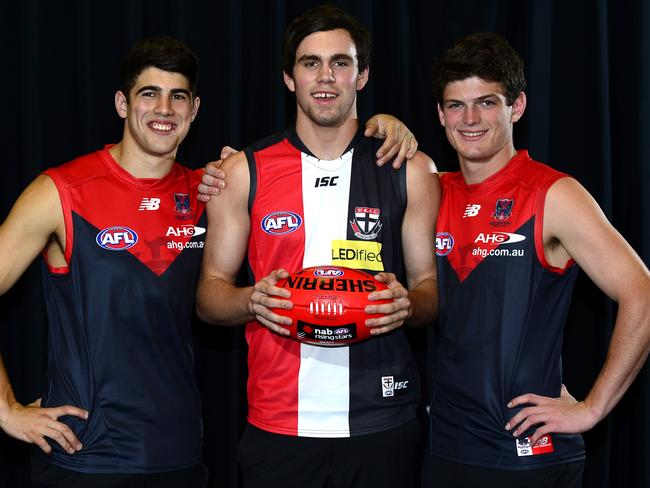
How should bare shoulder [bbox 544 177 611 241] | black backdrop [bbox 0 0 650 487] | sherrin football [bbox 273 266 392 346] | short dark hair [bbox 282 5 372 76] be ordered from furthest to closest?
black backdrop [bbox 0 0 650 487], short dark hair [bbox 282 5 372 76], bare shoulder [bbox 544 177 611 241], sherrin football [bbox 273 266 392 346]

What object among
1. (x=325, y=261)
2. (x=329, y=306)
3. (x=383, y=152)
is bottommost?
(x=329, y=306)

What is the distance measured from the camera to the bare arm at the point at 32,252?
2189mm

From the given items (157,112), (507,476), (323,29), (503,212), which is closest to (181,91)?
(157,112)

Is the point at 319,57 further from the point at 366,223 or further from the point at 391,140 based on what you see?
the point at 366,223

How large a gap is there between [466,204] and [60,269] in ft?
3.79

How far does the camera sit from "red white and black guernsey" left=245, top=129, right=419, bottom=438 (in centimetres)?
220

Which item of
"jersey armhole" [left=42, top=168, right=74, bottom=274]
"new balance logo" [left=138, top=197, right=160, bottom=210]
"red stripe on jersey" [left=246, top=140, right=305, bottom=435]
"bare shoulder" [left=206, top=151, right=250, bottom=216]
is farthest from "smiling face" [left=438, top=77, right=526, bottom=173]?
"jersey armhole" [left=42, top=168, right=74, bottom=274]

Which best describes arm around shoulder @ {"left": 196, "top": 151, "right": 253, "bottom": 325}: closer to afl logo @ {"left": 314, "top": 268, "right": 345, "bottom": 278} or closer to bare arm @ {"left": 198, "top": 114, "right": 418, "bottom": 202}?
bare arm @ {"left": 198, "top": 114, "right": 418, "bottom": 202}

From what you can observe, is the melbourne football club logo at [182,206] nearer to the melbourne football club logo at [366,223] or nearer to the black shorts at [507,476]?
the melbourne football club logo at [366,223]

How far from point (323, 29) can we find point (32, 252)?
102cm

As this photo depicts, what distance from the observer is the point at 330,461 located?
7.09 feet

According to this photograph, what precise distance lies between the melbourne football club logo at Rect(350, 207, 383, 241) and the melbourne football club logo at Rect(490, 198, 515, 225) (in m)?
0.32

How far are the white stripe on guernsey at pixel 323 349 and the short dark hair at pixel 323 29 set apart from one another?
0.29 meters

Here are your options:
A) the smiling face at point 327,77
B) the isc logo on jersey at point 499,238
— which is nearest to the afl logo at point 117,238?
the smiling face at point 327,77
